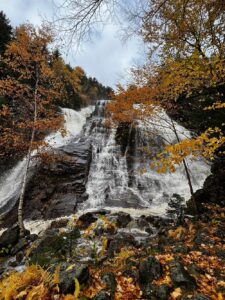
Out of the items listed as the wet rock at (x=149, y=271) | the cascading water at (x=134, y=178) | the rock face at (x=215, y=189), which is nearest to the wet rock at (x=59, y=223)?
the cascading water at (x=134, y=178)

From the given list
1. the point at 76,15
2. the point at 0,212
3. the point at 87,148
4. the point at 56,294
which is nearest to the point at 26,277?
the point at 56,294

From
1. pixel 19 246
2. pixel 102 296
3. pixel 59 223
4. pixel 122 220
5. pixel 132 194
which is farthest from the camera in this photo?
pixel 132 194

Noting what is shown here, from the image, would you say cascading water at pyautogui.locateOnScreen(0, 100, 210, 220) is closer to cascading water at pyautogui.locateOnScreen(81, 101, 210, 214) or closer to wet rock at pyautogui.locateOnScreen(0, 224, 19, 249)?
cascading water at pyautogui.locateOnScreen(81, 101, 210, 214)

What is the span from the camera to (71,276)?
3.78 meters

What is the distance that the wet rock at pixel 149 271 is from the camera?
398 centimetres

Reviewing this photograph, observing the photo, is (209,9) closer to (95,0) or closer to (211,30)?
(211,30)

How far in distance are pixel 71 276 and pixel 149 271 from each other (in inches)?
49.7

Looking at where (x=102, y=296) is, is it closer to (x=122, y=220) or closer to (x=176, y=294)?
(x=176, y=294)

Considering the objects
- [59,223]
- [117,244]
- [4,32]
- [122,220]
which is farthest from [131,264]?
[4,32]

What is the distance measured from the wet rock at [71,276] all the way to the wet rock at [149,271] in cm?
89

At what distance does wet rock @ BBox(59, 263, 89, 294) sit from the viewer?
362 cm

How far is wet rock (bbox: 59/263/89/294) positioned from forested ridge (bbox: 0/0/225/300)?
1 centimetres

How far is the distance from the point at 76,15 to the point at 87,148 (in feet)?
47.3

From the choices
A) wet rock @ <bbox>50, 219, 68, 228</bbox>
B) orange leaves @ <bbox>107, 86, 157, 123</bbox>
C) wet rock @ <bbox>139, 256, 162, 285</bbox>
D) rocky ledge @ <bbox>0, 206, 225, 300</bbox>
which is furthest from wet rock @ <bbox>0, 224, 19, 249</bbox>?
orange leaves @ <bbox>107, 86, 157, 123</bbox>
